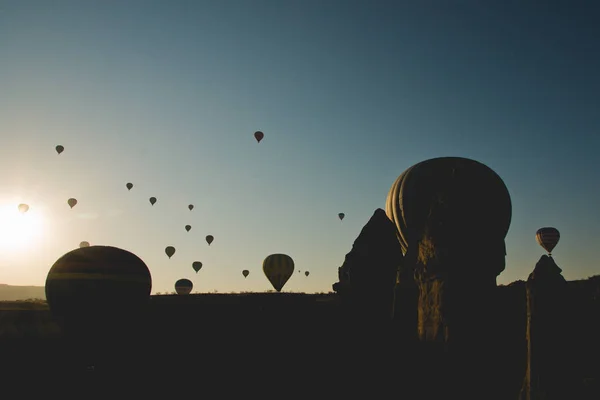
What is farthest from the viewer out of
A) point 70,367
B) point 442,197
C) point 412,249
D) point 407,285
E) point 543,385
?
point 412,249

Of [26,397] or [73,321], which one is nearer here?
[26,397]

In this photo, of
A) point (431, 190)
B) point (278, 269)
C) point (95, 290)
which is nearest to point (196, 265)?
point (278, 269)

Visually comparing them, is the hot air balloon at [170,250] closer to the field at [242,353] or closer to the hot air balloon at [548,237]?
the field at [242,353]

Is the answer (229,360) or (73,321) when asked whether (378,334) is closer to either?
(229,360)

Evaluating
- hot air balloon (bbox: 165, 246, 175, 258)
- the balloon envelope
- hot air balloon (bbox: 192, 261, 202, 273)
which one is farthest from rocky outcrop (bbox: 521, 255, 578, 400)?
hot air balloon (bbox: 192, 261, 202, 273)

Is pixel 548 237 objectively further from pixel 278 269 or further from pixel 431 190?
pixel 278 269

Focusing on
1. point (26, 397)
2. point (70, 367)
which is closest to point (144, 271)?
point (70, 367)

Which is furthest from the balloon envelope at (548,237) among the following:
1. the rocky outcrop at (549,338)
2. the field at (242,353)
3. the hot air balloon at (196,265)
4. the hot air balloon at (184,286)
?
the rocky outcrop at (549,338)
